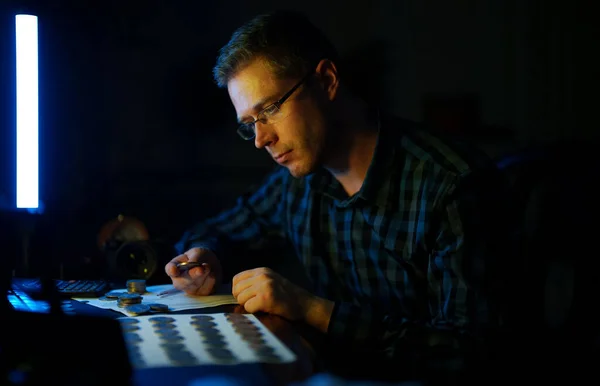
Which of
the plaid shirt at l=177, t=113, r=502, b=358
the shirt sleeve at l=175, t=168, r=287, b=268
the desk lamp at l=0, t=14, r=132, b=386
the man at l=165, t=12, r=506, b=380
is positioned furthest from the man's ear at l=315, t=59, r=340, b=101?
the desk lamp at l=0, t=14, r=132, b=386

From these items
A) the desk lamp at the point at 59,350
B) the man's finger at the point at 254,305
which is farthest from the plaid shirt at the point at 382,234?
the desk lamp at the point at 59,350

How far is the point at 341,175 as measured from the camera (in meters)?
1.35

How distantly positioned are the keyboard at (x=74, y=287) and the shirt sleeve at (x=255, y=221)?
1.20 ft

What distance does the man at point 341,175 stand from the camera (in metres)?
1.16

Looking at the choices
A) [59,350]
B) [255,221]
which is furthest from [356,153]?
[59,350]

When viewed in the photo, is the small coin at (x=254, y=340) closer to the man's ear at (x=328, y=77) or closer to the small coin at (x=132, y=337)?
the small coin at (x=132, y=337)

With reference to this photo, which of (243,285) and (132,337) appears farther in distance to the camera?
(243,285)

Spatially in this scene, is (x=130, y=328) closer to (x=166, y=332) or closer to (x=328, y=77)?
(x=166, y=332)

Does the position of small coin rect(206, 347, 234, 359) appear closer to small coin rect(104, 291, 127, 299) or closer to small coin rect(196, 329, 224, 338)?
small coin rect(196, 329, 224, 338)

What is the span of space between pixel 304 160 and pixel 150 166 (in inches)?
27.5

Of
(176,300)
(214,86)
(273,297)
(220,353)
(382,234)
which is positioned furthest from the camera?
(214,86)

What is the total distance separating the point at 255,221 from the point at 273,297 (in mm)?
636

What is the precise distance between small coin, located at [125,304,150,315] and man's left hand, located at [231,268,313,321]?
145mm

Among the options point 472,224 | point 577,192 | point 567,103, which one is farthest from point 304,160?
Result: point 567,103
